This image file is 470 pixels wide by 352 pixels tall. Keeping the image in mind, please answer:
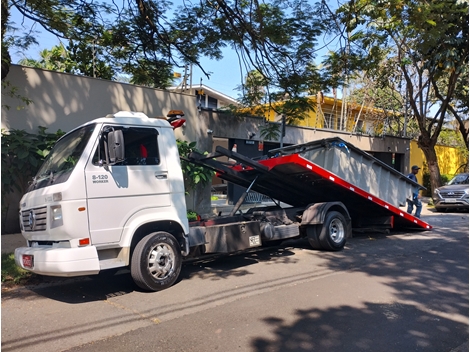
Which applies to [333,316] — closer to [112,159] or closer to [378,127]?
[112,159]

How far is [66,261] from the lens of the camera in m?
5.19

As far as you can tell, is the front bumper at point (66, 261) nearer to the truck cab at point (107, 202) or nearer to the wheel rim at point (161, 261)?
the truck cab at point (107, 202)

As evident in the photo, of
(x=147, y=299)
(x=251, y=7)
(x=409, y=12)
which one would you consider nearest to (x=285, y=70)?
(x=251, y=7)

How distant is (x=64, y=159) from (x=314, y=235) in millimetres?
5119

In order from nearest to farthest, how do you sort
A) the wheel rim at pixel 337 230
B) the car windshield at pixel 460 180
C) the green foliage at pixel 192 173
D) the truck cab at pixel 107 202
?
the truck cab at pixel 107 202 → the wheel rim at pixel 337 230 → the green foliage at pixel 192 173 → the car windshield at pixel 460 180

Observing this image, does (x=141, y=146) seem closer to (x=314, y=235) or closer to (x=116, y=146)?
(x=116, y=146)

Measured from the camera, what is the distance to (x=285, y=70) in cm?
1130

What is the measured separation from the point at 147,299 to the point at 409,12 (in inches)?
310

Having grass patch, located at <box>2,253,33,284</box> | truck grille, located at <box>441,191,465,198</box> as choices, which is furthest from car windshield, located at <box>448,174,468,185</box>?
grass patch, located at <box>2,253,33,284</box>

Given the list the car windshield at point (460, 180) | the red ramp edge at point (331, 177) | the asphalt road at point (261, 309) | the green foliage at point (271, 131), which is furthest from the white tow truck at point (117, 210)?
the car windshield at point (460, 180)

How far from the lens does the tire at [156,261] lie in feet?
19.0

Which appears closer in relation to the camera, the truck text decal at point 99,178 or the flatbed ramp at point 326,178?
the truck text decal at point 99,178

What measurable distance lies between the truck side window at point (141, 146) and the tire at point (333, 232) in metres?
4.05

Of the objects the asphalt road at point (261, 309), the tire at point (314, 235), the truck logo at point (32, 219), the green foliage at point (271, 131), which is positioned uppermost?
the green foliage at point (271, 131)
